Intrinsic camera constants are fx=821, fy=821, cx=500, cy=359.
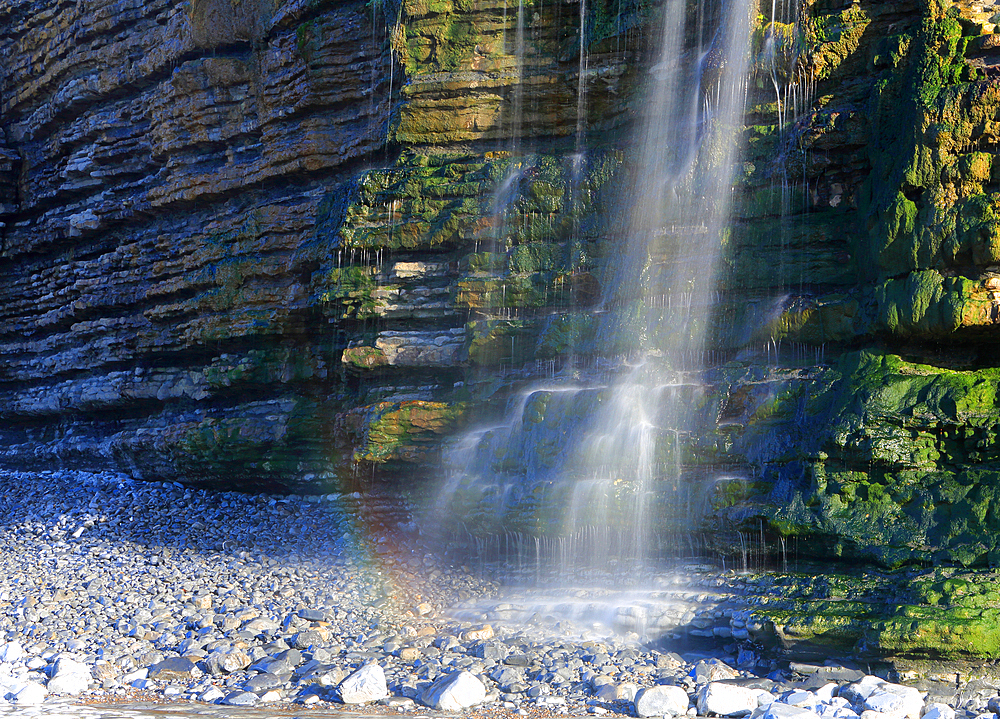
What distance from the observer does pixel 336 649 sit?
9.02m

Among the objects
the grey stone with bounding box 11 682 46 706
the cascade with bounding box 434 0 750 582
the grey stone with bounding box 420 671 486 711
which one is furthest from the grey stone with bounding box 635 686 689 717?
the grey stone with bounding box 11 682 46 706

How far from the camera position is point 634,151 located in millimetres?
12945

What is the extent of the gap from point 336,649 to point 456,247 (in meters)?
7.37

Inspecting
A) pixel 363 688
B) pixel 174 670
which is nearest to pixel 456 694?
pixel 363 688

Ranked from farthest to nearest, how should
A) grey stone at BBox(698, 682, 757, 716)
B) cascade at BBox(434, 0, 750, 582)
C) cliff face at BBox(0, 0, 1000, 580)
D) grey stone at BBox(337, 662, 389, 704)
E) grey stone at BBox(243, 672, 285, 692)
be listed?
cascade at BBox(434, 0, 750, 582) → cliff face at BBox(0, 0, 1000, 580) → grey stone at BBox(243, 672, 285, 692) → grey stone at BBox(337, 662, 389, 704) → grey stone at BBox(698, 682, 757, 716)

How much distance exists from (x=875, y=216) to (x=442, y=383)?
726cm

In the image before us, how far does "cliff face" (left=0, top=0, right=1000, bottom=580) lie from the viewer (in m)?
9.52

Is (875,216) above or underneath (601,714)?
above

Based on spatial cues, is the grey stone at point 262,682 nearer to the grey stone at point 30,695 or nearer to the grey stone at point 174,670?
the grey stone at point 174,670

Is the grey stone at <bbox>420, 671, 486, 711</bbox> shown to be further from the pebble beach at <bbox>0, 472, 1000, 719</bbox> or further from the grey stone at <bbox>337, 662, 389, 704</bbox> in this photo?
the grey stone at <bbox>337, 662, 389, 704</bbox>

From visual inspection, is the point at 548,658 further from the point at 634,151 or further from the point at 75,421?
the point at 75,421

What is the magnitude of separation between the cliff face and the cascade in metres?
0.23

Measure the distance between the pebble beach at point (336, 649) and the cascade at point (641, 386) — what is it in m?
1.13

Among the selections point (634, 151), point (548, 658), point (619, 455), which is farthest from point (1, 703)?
point (634, 151)
